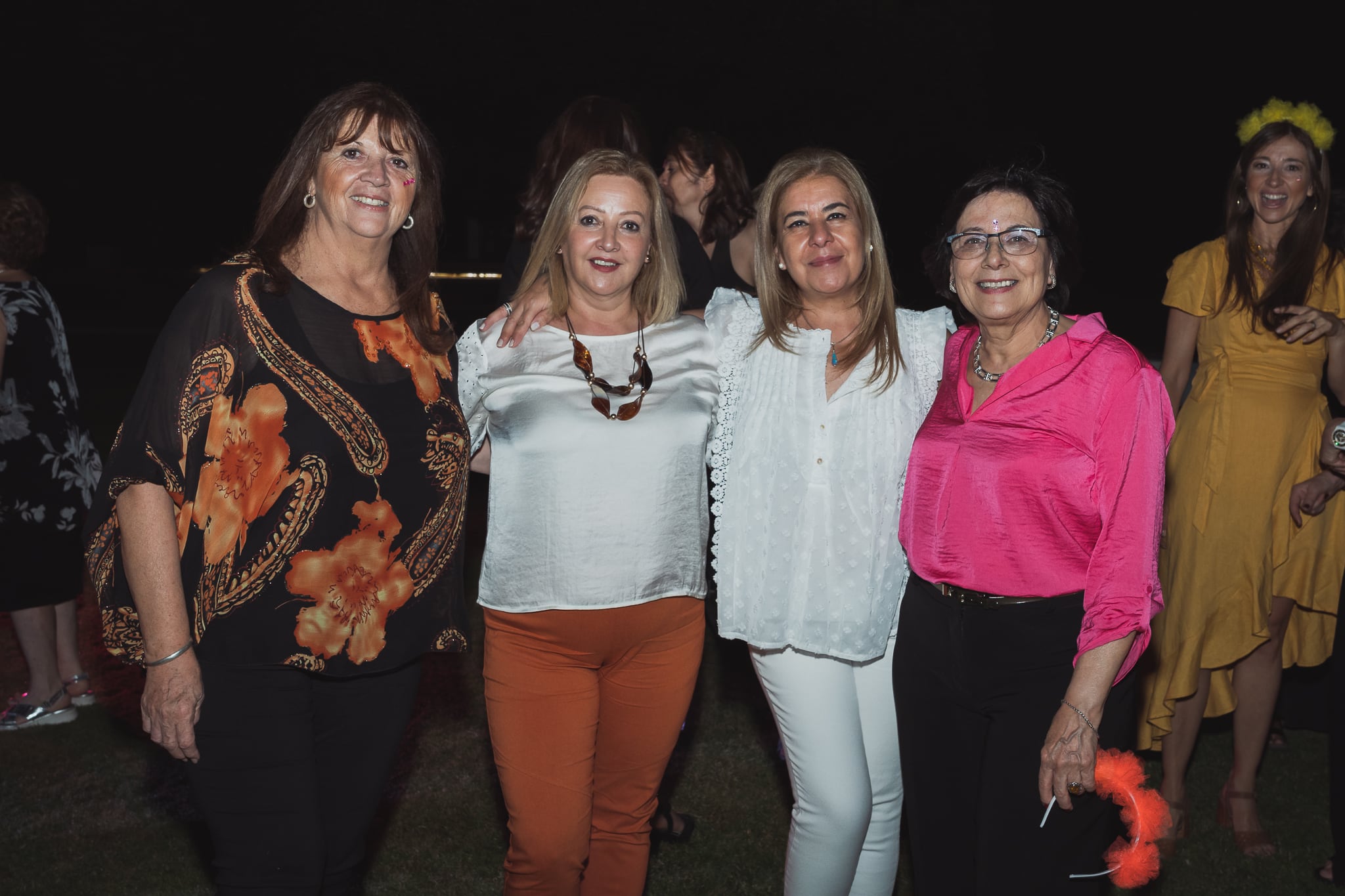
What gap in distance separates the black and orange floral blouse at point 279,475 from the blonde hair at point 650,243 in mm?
516

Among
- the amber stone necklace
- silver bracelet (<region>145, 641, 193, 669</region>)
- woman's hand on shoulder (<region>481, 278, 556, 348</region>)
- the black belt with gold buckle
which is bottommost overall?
silver bracelet (<region>145, 641, 193, 669</region>)

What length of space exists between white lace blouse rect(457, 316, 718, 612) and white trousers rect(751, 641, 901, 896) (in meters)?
0.36

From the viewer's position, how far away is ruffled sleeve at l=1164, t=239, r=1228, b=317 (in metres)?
3.92

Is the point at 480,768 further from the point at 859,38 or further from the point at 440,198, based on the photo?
the point at 859,38

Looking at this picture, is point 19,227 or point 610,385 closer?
point 610,385

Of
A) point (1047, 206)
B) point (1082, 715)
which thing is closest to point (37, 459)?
point (1047, 206)

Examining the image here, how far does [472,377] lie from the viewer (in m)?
2.87

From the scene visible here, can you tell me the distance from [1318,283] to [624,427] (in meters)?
2.60

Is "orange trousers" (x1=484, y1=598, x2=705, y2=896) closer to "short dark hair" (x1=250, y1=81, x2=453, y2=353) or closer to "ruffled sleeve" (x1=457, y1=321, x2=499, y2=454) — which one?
"ruffled sleeve" (x1=457, y1=321, x2=499, y2=454)

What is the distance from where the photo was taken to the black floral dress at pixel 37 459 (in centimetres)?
443

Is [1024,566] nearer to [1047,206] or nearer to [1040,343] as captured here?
[1040,343]

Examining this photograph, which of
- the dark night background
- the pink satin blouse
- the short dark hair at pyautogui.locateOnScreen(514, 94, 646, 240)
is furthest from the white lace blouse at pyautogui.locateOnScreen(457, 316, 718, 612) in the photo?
the dark night background

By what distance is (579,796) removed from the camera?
9.21ft

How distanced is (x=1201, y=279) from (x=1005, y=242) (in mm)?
1654
